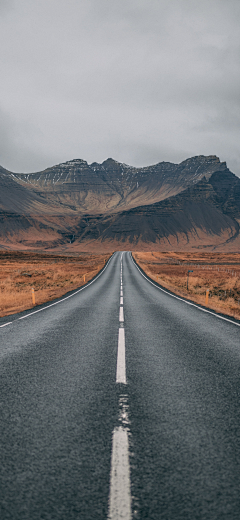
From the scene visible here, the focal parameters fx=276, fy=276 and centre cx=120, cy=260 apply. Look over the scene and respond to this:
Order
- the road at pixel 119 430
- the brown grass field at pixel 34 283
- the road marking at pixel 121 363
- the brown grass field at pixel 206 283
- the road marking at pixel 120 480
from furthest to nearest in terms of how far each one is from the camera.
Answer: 1. the brown grass field at pixel 206 283
2. the brown grass field at pixel 34 283
3. the road marking at pixel 121 363
4. the road at pixel 119 430
5. the road marking at pixel 120 480

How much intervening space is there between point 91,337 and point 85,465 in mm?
4923

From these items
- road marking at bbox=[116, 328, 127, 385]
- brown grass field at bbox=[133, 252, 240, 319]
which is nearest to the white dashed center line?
road marking at bbox=[116, 328, 127, 385]

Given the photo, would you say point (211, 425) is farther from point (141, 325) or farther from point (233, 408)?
point (141, 325)

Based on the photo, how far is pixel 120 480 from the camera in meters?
2.32

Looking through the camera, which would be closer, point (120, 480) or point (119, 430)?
point (120, 480)

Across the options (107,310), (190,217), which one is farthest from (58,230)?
(107,310)

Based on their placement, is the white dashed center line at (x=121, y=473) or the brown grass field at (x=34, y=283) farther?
the brown grass field at (x=34, y=283)

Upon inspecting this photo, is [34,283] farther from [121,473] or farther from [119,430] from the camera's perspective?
[121,473]

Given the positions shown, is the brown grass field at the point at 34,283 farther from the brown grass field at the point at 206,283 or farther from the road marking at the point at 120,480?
the road marking at the point at 120,480

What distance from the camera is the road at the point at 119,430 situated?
83.4 inches

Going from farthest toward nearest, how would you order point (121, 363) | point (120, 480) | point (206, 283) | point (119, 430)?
point (206, 283) < point (121, 363) < point (119, 430) < point (120, 480)

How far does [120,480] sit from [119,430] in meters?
0.77

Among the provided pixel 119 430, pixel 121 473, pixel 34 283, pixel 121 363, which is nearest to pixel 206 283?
pixel 34 283

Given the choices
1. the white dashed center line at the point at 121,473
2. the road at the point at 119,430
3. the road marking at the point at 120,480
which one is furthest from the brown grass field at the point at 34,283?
the road marking at the point at 120,480
